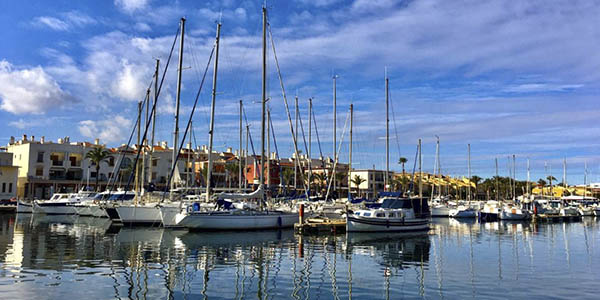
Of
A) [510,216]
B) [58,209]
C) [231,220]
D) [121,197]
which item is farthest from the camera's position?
[510,216]

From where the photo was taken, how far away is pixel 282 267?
72.2ft

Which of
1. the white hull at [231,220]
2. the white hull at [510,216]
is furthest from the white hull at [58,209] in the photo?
the white hull at [510,216]

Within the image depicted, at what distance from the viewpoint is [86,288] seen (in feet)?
53.7

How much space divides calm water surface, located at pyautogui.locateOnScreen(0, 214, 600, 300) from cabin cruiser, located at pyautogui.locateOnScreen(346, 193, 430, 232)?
2.42 meters

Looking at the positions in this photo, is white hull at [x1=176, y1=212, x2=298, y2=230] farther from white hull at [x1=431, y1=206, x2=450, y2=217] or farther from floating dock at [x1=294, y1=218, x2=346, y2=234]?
white hull at [x1=431, y1=206, x2=450, y2=217]

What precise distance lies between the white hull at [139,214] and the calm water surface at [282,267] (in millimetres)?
4571

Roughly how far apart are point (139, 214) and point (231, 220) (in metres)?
8.71

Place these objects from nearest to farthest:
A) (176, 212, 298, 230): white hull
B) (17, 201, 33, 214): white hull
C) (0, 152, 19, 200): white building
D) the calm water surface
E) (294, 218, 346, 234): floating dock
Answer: the calm water surface < (176, 212, 298, 230): white hull < (294, 218, 346, 234): floating dock < (17, 201, 33, 214): white hull < (0, 152, 19, 200): white building

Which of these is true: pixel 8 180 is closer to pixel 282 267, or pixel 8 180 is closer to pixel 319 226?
pixel 319 226

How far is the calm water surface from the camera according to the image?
1672cm

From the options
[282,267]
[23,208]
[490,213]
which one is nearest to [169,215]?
[282,267]

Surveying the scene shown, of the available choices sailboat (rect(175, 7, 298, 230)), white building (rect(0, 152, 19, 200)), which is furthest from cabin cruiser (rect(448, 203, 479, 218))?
white building (rect(0, 152, 19, 200))

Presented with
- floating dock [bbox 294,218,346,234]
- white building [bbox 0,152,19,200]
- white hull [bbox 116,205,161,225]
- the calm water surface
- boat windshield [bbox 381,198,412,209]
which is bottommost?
the calm water surface

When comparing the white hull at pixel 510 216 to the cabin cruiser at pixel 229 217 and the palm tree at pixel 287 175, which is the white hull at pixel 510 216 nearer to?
the cabin cruiser at pixel 229 217
